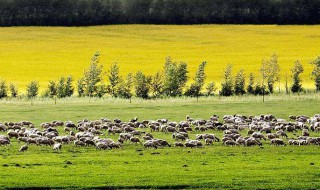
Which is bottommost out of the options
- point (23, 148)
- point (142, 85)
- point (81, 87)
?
point (81, 87)

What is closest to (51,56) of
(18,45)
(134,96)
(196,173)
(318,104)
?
(18,45)

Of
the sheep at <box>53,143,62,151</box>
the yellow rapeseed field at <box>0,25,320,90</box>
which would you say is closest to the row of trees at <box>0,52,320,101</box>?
the yellow rapeseed field at <box>0,25,320,90</box>

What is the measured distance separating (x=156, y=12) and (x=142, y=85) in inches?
2774

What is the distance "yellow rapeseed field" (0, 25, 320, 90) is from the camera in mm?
110438

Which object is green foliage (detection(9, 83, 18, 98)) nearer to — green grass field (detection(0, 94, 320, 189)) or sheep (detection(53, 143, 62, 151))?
green grass field (detection(0, 94, 320, 189))

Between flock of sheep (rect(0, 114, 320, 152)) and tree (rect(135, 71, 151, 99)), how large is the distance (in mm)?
30268

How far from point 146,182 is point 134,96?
55.2 meters

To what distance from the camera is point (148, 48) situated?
12794cm

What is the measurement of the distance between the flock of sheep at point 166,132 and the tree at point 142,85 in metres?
30.3

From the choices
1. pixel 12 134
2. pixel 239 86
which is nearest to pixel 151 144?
pixel 12 134

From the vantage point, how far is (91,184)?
28.1 metres

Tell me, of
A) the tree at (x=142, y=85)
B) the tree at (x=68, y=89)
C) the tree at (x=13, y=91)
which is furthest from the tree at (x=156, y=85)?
the tree at (x=13, y=91)

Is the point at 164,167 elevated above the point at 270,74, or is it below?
above

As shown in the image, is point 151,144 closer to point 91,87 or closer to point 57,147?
point 57,147
